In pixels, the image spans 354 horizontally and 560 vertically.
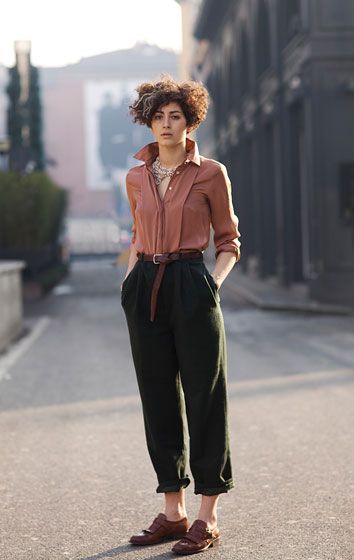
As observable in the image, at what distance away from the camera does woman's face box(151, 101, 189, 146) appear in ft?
16.3

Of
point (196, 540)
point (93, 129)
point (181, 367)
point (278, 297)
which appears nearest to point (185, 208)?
point (181, 367)

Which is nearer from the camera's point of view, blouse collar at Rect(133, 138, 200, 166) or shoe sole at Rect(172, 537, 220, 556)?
shoe sole at Rect(172, 537, 220, 556)

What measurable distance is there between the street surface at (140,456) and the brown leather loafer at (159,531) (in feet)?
0.17

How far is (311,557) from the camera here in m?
4.83

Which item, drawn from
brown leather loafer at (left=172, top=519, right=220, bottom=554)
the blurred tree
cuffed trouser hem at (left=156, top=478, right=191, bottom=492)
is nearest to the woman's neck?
cuffed trouser hem at (left=156, top=478, right=191, bottom=492)

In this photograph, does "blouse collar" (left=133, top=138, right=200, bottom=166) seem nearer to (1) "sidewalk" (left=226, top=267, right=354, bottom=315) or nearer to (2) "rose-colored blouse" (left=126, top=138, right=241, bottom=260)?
(2) "rose-colored blouse" (left=126, top=138, right=241, bottom=260)

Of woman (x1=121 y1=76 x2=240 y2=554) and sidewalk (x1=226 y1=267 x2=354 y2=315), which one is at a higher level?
woman (x1=121 y1=76 x2=240 y2=554)

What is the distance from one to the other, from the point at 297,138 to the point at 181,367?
874 inches

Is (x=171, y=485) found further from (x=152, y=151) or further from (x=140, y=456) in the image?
(x=140, y=456)

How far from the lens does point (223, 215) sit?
200 inches

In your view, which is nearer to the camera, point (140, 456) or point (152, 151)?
point (152, 151)

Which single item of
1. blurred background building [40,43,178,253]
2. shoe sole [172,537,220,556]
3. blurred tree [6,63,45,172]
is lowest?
shoe sole [172,537,220,556]

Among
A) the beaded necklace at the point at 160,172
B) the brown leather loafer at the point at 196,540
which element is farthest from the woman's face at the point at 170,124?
the brown leather loafer at the point at 196,540

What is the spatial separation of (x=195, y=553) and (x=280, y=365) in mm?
7504
